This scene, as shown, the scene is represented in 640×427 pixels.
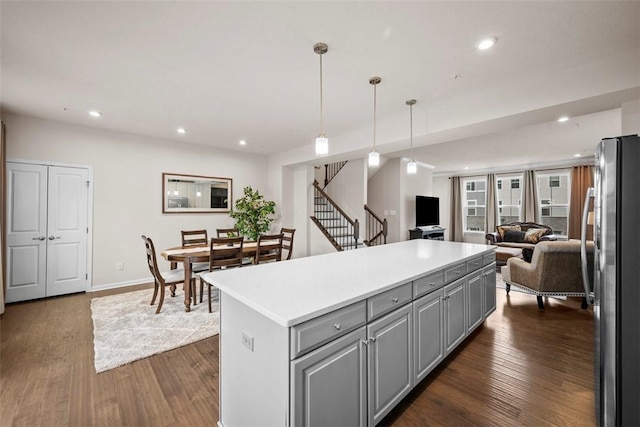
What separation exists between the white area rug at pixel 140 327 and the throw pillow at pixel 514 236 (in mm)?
7290

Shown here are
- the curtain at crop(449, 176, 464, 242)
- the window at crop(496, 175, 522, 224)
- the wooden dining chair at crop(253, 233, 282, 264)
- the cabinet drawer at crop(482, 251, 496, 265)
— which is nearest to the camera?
the cabinet drawer at crop(482, 251, 496, 265)

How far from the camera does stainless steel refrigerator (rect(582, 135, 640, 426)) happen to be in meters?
1.39

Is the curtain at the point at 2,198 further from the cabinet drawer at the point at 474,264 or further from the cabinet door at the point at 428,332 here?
the cabinet drawer at the point at 474,264

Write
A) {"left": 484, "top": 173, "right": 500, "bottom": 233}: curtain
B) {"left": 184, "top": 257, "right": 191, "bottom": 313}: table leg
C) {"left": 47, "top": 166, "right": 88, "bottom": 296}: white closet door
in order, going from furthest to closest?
{"left": 484, "top": 173, "right": 500, "bottom": 233}: curtain → {"left": 47, "top": 166, "right": 88, "bottom": 296}: white closet door → {"left": 184, "top": 257, "right": 191, "bottom": 313}: table leg

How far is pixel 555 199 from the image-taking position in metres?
8.08

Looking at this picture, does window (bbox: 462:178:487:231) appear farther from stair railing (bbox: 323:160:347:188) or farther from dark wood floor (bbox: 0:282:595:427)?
dark wood floor (bbox: 0:282:595:427)

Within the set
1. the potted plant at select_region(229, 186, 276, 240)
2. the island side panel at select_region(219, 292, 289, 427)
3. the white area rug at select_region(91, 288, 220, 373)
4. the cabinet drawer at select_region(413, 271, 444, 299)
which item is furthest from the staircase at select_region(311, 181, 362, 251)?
the island side panel at select_region(219, 292, 289, 427)

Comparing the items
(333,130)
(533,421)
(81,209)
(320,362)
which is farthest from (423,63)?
(81,209)

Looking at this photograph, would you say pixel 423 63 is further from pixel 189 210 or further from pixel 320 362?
pixel 189 210

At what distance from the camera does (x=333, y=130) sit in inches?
179

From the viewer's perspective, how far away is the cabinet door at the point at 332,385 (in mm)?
1195

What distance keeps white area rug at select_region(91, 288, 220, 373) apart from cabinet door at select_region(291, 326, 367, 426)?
2000 mm

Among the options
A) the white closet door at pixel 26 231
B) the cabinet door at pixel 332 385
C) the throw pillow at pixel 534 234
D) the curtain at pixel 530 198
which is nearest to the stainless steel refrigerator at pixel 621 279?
the cabinet door at pixel 332 385

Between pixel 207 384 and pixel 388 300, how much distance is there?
1560 mm
